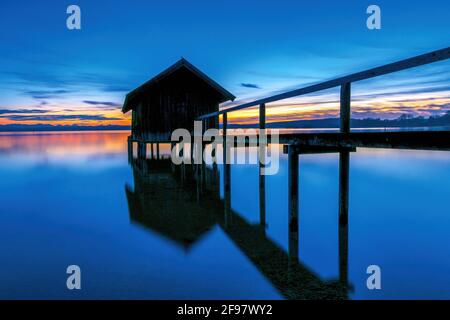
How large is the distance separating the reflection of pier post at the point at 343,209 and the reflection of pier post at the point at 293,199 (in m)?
0.78

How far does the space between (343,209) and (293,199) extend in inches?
34.2

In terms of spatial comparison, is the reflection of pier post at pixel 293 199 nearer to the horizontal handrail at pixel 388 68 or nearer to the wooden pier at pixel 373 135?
the wooden pier at pixel 373 135

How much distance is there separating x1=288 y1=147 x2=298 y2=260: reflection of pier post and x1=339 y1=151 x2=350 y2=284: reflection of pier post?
2.57 ft

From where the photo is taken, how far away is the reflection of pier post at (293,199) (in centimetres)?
606

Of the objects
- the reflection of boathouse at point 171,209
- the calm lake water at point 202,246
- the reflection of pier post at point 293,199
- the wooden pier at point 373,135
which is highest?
the wooden pier at point 373,135

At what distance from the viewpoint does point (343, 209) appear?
584cm

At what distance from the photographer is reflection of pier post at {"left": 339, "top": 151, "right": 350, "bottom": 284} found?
5664 mm

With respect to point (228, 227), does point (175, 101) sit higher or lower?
higher

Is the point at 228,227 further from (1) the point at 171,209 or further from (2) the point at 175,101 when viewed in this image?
(2) the point at 175,101

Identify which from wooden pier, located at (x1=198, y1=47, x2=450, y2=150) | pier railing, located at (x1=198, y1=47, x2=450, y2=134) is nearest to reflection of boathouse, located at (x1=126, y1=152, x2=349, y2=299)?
wooden pier, located at (x1=198, y1=47, x2=450, y2=150)

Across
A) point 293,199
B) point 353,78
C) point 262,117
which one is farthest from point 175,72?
point 353,78

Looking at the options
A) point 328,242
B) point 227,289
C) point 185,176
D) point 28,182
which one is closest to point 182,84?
point 185,176

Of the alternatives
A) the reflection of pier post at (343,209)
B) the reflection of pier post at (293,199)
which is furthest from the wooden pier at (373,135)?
the reflection of pier post at (343,209)
